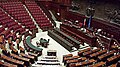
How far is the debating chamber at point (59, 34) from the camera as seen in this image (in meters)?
10.9

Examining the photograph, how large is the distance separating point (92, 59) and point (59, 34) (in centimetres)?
578

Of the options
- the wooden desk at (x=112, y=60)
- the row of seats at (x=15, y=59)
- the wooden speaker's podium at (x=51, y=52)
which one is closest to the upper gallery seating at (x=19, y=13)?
the wooden speaker's podium at (x=51, y=52)

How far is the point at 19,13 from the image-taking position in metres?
18.1

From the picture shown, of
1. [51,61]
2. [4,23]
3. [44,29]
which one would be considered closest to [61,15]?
[44,29]

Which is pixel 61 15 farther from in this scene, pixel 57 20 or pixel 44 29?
pixel 44 29

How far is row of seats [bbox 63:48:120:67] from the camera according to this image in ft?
33.8

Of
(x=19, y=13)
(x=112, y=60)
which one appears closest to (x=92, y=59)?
(x=112, y=60)

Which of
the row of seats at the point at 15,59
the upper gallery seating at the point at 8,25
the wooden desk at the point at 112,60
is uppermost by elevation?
the upper gallery seating at the point at 8,25

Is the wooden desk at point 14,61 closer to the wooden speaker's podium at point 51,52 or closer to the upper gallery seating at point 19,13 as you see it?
the wooden speaker's podium at point 51,52

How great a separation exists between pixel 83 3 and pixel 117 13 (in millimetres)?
5347

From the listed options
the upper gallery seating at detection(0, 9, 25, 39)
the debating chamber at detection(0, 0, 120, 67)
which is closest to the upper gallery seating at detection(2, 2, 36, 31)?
the debating chamber at detection(0, 0, 120, 67)

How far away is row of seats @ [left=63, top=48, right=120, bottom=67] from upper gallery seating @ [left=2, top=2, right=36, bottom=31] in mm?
7060

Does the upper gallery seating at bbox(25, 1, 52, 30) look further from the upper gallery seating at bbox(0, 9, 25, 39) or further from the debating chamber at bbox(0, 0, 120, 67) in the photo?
the upper gallery seating at bbox(0, 9, 25, 39)

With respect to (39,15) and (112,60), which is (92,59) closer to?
(112,60)
